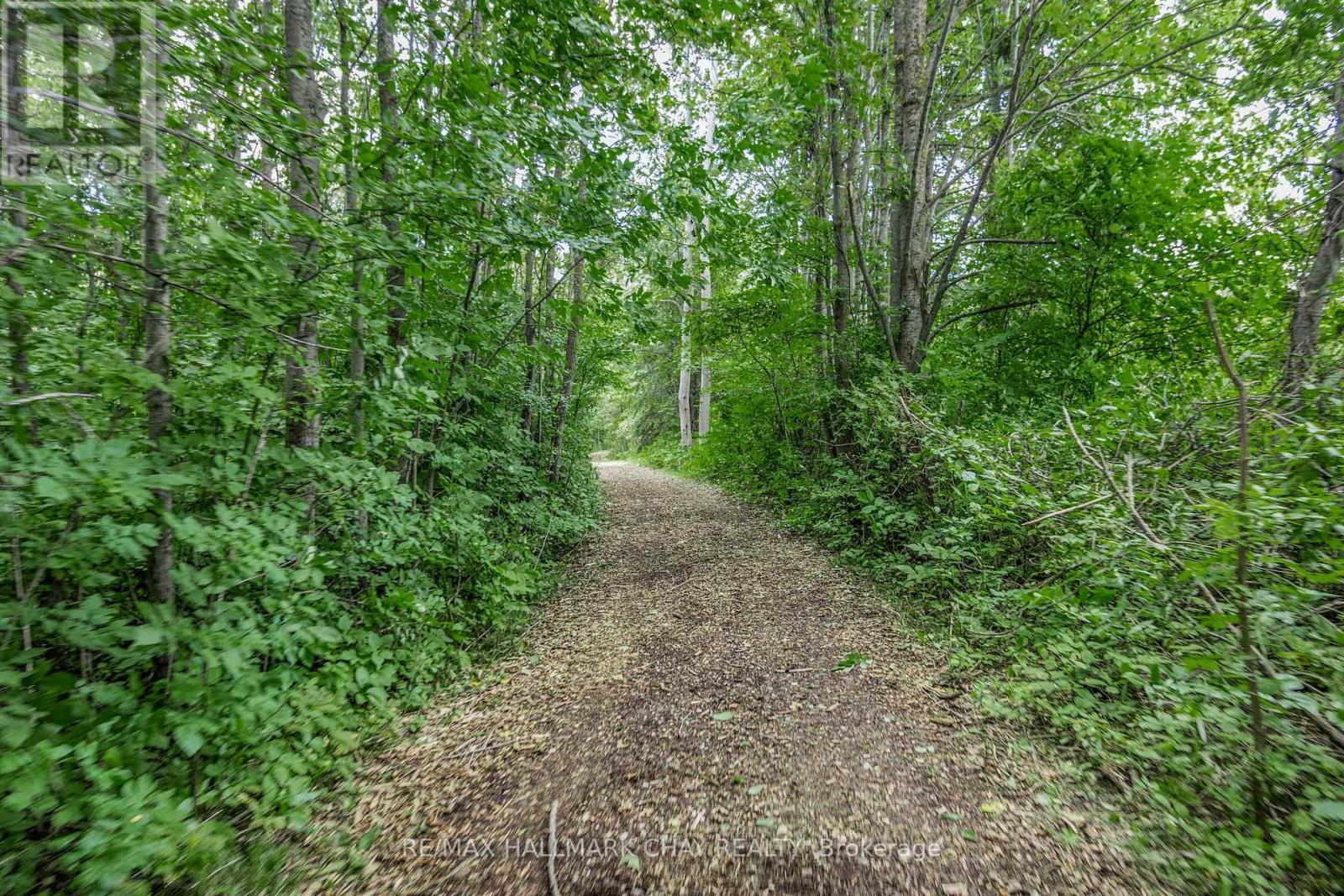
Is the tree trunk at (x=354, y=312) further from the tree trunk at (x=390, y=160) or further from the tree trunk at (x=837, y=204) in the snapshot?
the tree trunk at (x=837, y=204)

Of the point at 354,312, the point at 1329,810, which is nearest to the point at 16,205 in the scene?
the point at 354,312

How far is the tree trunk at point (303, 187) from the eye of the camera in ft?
9.18

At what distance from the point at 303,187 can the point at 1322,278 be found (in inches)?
282

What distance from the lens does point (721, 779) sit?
8.46 ft

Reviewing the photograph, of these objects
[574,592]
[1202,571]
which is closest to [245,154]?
[574,592]

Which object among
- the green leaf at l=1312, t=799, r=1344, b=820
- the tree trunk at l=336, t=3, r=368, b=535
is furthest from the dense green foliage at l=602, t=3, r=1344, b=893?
the tree trunk at l=336, t=3, r=368, b=535

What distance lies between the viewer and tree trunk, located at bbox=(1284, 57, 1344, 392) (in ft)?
11.4

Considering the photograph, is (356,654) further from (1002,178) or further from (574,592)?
(1002,178)

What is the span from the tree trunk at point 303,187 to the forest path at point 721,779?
2153mm

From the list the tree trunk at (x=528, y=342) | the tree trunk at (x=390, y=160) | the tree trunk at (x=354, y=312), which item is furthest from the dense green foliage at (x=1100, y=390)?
the tree trunk at (x=354, y=312)

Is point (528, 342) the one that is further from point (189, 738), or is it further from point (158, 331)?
point (189, 738)

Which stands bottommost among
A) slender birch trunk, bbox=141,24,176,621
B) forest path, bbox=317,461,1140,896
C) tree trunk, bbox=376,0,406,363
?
forest path, bbox=317,461,1140,896

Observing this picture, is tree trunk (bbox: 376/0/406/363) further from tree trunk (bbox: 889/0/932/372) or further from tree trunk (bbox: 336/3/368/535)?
tree trunk (bbox: 889/0/932/372)

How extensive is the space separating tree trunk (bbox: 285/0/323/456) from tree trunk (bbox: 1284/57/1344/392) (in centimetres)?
645
